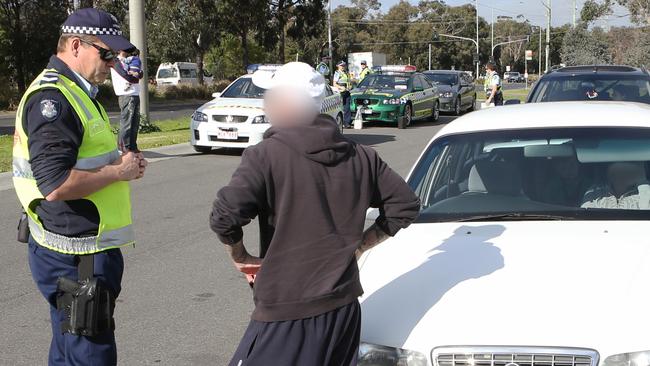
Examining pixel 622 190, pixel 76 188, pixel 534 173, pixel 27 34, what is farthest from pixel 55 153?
pixel 27 34

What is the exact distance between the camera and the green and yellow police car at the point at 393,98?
68.1 feet

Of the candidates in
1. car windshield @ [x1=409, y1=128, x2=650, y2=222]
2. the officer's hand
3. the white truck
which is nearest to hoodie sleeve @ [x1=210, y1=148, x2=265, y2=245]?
the officer's hand

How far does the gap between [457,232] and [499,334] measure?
1104 mm

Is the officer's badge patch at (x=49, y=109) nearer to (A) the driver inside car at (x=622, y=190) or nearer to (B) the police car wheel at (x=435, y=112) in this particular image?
(A) the driver inside car at (x=622, y=190)

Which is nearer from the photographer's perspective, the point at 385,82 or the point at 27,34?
the point at 385,82

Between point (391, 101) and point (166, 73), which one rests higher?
point (166, 73)

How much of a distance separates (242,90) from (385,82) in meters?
7.08

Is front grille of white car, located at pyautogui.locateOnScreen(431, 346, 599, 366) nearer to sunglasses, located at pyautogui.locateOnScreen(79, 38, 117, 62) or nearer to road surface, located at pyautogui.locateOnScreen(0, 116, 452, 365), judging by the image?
sunglasses, located at pyautogui.locateOnScreen(79, 38, 117, 62)

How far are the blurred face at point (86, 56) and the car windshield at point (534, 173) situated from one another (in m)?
1.85

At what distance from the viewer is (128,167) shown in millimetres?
3096


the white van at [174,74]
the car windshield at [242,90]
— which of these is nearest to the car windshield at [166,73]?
the white van at [174,74]

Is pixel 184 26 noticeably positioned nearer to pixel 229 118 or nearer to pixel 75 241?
pixel 229 118

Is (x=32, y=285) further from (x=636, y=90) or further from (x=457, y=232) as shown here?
(x=636, y=90)

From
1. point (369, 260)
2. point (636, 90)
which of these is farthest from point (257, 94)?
point (369, 260)
